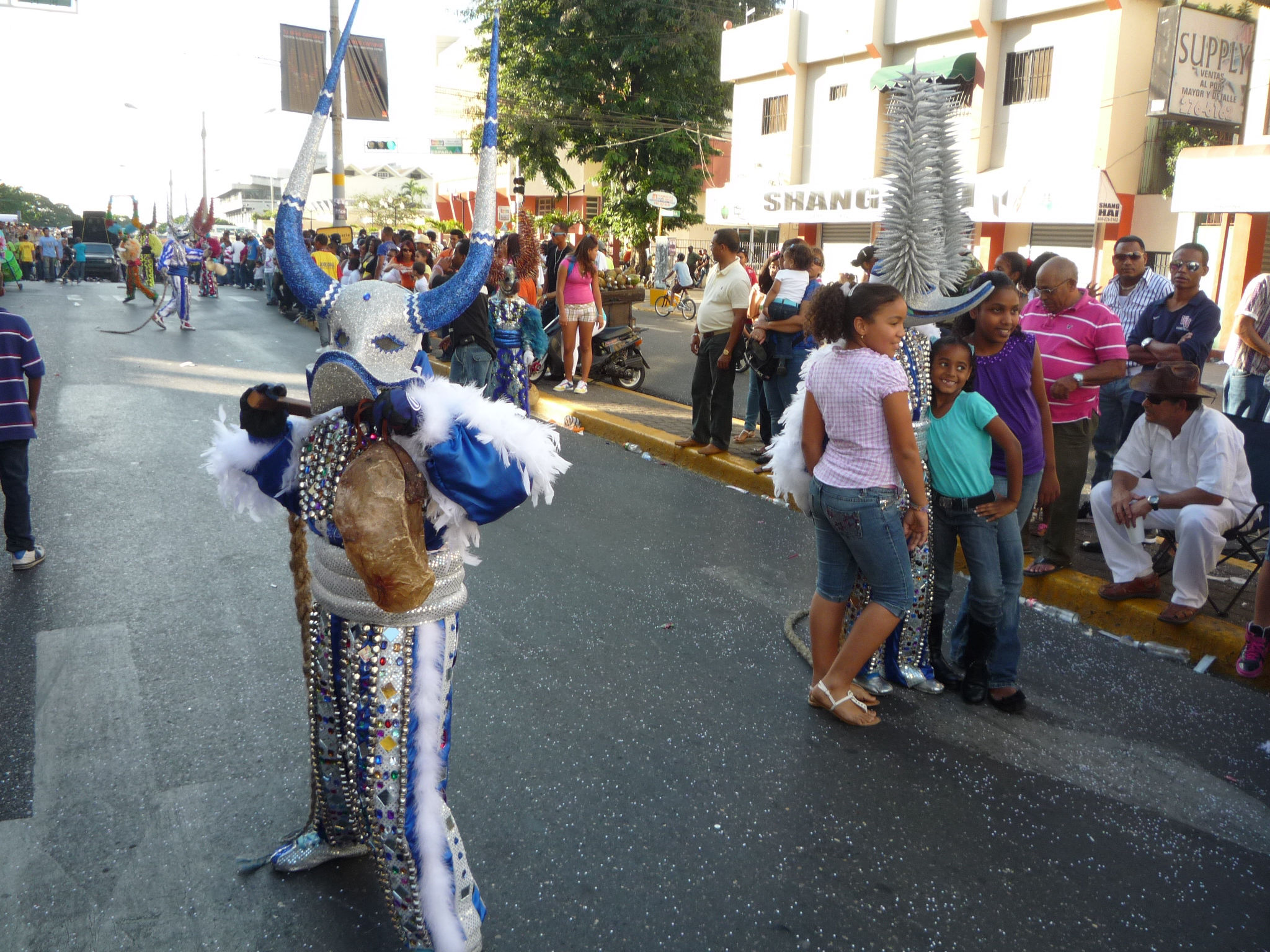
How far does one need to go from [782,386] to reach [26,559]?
203 inches

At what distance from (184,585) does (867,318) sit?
3.73 metres

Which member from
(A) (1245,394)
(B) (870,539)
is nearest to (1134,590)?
→ (B) (870,539)

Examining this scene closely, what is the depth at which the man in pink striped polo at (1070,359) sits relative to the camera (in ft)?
16.7

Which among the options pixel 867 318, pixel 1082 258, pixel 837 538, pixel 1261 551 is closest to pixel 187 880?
pixel 837 538

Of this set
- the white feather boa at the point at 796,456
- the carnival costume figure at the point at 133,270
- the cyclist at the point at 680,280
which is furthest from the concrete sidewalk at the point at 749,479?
the carnival costume figure at the point at 133,270

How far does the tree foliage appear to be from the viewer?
29.1 meters

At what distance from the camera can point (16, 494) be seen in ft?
17.3

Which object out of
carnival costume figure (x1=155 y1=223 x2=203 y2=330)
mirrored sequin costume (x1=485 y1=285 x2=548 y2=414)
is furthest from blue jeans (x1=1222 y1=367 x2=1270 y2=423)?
carnival costume figure (x1=155 y1=223 x2=203 y2=330)

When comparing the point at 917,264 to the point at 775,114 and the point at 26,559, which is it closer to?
the point at 26,559

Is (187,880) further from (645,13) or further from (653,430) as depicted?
(645,13)

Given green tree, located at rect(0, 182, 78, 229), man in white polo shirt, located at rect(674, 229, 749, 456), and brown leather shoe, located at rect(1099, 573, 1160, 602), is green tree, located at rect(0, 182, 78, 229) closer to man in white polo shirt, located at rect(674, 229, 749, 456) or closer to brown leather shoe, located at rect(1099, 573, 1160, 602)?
man in white polo shirt, located at rect(674, 229, 749, 456)

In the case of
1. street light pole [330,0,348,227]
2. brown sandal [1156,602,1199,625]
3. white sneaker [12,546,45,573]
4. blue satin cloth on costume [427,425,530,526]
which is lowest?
white sneaker [12,546,45,573]

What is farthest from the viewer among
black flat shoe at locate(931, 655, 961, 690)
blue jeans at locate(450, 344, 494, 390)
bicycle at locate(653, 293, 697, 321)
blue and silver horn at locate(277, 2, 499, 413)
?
bicycle at locate(653, 293, 697, 321)

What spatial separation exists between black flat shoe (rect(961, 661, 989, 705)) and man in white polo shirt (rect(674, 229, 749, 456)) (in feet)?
13.4
